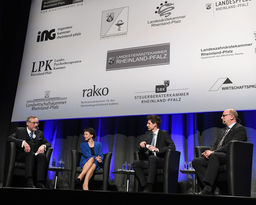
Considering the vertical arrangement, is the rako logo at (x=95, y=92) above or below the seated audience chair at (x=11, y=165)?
above

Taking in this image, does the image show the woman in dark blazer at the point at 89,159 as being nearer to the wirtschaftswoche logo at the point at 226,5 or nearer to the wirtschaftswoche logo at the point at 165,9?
the wirtschaftswoche logo at the point at 165,9

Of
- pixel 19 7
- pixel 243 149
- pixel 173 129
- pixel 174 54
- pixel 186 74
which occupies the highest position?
pixel 19 7

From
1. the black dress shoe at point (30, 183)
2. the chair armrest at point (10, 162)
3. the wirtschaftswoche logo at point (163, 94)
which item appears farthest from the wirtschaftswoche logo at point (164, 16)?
the black dress shoe at point (30, 183)

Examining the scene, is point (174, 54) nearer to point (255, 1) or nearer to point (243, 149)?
point (255, 1)

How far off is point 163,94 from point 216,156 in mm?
1139

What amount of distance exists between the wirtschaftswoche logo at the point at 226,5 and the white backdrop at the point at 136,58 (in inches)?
0.4

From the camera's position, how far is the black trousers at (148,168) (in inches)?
138

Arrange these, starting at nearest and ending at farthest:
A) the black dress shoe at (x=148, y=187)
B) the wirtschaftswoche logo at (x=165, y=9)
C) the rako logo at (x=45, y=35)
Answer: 1. the black dress shoe at (x=148, y=187)
2. the wirtschaftswoche logo at (x=165, y=9)
3. the rako logo at (x=45, y=35)

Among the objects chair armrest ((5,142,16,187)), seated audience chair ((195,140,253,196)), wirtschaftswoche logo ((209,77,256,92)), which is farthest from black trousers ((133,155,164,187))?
chair armrest ((5,142,16,187))

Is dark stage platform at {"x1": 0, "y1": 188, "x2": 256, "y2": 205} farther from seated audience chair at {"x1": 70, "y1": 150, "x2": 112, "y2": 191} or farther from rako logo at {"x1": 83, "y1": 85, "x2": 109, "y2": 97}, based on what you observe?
rako logo at {"x1": 83, "y1": 85, "x2": 109, "y2": 97}

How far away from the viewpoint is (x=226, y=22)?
12.6 ft

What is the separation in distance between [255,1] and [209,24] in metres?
0.54

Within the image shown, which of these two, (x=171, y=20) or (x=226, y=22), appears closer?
(x=226, y=22)

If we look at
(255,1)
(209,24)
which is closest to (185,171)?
(209,24)
